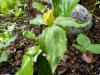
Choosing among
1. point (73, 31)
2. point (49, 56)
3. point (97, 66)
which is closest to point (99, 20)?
point (73, 31)

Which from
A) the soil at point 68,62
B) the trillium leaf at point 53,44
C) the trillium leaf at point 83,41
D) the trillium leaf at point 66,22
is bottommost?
the soil at point 68,62

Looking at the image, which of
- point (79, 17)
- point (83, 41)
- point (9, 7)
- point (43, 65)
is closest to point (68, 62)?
point (83, 41)

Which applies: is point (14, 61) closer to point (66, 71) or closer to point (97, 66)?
point (66, 71)

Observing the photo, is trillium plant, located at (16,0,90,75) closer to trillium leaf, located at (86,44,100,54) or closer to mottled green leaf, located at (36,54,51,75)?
mottled green leaf, located at (36,54,51,75)

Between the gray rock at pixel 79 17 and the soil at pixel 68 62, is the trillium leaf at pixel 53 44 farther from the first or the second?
the gray rock at pixel 79 17

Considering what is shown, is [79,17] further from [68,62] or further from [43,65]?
[43,65]

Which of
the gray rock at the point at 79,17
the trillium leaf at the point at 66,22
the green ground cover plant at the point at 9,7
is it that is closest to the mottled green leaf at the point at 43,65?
the trillium leaf at the point at 66,22
